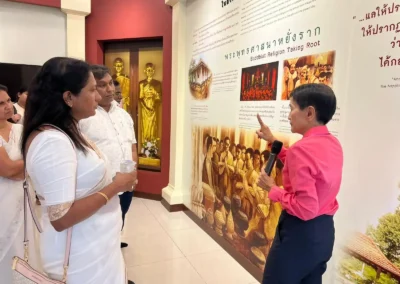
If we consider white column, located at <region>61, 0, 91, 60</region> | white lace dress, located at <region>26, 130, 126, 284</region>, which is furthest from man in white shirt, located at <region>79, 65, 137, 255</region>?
white column, located at <region>61, 0, 91, 60</region>

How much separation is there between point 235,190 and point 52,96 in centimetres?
215

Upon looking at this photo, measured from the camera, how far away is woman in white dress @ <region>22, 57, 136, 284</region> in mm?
991

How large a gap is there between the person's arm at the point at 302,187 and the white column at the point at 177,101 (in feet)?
10.1

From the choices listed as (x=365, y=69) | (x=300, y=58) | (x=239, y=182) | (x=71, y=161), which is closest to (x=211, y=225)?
(x=239, y=182)

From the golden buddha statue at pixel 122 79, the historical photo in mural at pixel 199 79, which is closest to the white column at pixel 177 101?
the historical photo in mural at pixel 199 79

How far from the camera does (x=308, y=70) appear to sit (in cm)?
197

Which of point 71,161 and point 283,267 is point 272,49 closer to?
A: point 283,267

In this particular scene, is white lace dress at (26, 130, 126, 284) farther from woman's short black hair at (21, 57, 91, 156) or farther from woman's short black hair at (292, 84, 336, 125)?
woman's short black hair at (292, 84, 336, 125)

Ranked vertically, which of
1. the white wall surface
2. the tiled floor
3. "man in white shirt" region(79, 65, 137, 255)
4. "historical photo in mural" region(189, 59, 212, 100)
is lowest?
the tiled floor

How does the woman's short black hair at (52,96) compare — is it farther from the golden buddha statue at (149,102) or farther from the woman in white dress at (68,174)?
the golden buddha statue at (149,102)

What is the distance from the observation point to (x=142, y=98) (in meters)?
5.00

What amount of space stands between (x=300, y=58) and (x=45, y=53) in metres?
4.44

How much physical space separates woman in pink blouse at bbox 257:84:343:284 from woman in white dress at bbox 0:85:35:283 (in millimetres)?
1463

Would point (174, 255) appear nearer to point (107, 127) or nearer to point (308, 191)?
point (107, 127)
